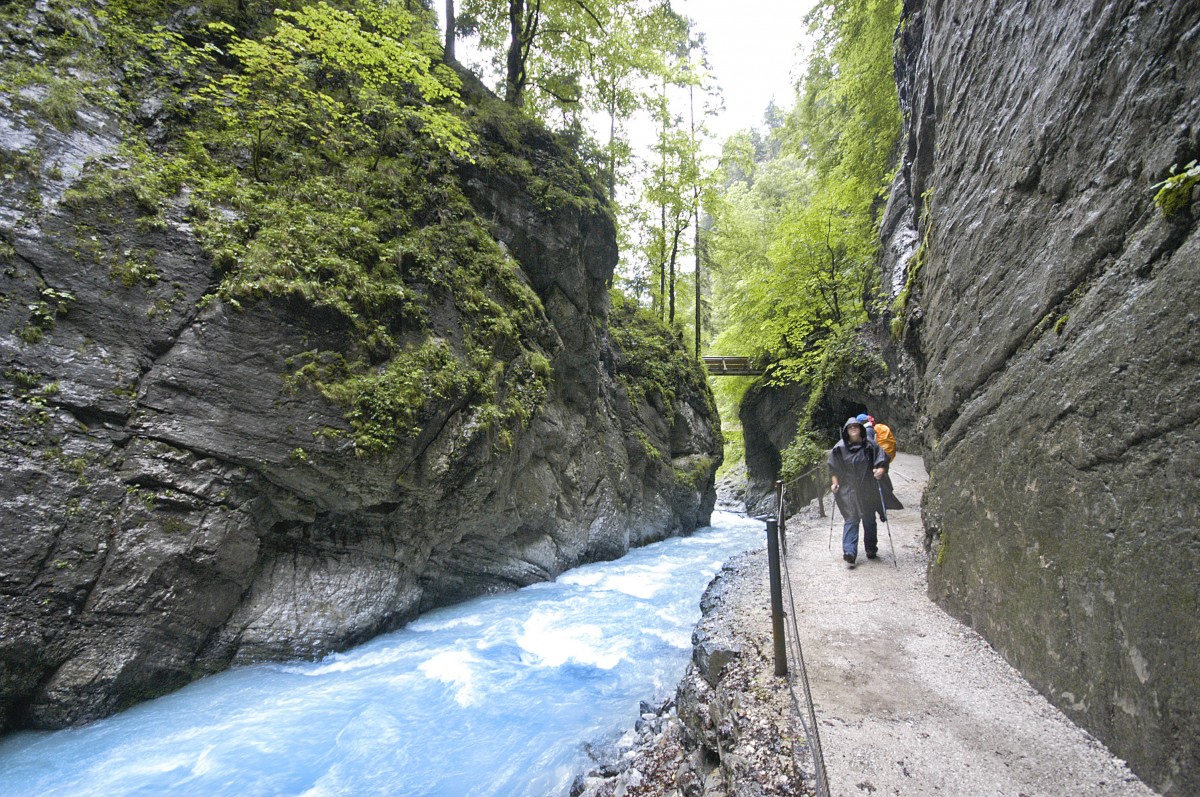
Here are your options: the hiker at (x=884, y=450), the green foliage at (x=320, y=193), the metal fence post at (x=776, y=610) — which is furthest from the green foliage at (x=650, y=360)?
the metal fence post at (x=776, y=610)

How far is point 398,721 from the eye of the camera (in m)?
5.20

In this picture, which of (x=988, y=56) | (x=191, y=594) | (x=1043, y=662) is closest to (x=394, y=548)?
(x=191, y=594)

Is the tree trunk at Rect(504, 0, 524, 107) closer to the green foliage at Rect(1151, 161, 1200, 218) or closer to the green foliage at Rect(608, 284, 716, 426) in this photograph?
Answer: the green foliage at Rect(608, 284, 716, 426)

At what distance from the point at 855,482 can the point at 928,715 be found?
11.3 ft

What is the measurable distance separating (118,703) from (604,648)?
5.62 m

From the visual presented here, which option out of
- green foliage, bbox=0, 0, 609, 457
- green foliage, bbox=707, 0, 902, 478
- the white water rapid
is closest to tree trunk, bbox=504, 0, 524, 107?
green foliage, bbox=0, 0, 609, 457

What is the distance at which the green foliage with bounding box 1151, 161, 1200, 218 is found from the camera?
6.79 ft

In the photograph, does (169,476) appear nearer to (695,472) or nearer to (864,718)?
(864,718)

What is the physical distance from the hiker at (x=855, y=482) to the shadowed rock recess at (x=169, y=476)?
5.64 meters

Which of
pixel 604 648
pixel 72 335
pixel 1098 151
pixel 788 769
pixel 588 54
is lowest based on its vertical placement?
pixel 604 648

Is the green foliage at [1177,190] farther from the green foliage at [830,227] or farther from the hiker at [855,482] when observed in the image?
the green foliage at [830,227]

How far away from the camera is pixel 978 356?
13.3 feet

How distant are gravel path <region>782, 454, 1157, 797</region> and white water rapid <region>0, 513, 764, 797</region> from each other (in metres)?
2.52

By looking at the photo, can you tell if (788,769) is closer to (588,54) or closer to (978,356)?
Result: (978,356)
